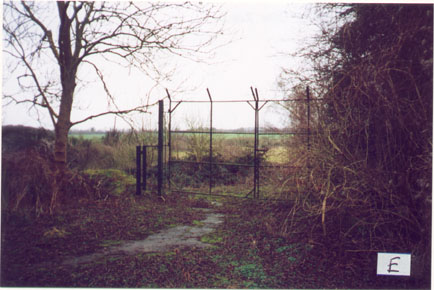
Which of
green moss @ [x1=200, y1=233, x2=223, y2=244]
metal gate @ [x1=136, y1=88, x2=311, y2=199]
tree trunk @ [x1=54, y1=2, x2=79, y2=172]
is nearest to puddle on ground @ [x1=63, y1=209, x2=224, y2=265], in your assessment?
green moss @ [x1=200, y1=233, x2=223, y2=244]

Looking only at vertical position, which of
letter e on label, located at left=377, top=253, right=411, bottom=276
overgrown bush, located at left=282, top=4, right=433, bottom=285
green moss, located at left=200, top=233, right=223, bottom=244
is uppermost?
overgrown bush, located at left=282, top=4, right=433, bottom=285

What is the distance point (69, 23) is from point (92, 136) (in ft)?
23.4

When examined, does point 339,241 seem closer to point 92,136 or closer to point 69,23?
point 69,23

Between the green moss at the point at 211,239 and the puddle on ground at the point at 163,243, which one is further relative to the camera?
the green moss at the point at 211,239

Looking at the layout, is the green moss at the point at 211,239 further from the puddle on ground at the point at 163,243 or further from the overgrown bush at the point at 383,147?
the overgrown bush at the point at 383,147

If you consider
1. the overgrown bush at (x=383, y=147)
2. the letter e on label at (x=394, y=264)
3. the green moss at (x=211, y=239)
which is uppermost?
the overgrown bush at (x=383, y=147)

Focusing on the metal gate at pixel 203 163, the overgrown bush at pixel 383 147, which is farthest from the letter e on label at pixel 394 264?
the metal gate at pixel 203 163

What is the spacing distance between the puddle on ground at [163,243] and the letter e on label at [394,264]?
2153mm

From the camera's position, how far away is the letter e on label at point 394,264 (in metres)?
3.98

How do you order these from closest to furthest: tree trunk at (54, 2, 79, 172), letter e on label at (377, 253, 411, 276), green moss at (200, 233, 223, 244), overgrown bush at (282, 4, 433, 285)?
letter e on label at (377, 253, 411, 276) < overgrown bush at (282, 4, 433, 285) < green moss at (200, 233, 223, 244) < tree trunk at (54, 2, 79, 172)

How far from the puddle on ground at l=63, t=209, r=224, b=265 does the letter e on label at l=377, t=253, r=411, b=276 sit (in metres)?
2.15

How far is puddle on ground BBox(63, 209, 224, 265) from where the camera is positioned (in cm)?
456

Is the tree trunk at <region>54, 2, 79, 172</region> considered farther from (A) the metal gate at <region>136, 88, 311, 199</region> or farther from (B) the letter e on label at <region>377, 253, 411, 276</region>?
(B) the letter e on label at <region>377, 253, 411, 276</region>

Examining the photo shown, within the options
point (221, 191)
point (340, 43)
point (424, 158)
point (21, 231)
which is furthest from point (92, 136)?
point (424, 158)
